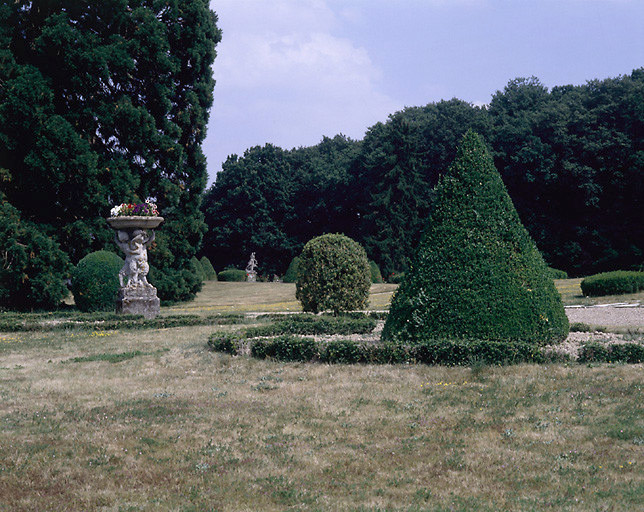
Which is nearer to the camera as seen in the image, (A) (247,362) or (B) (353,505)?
(B) (353,505)

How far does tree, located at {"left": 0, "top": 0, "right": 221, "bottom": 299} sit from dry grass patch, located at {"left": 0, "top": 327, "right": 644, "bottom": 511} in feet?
61.0

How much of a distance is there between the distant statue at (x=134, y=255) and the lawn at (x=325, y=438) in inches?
402

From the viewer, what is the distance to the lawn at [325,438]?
179 inches

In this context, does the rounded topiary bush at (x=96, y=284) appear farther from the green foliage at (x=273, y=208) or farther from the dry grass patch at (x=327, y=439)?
the green foliage at (x=273, y=208)

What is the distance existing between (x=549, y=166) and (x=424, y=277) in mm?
36912

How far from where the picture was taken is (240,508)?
4379 millimetres

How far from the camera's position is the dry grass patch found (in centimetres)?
456

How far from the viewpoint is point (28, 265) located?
2430 centimetres

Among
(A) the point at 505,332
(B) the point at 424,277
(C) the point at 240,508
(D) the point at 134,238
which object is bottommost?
(C) the point at 240,508

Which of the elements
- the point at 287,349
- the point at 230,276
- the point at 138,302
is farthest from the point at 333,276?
the point at 230,276

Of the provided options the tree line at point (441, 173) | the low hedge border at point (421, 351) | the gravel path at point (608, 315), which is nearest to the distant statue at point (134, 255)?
the low hedge border at point (421, 351)

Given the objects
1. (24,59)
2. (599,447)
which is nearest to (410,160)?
(24,59)

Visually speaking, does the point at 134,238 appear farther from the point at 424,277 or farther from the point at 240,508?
the point at 240,508

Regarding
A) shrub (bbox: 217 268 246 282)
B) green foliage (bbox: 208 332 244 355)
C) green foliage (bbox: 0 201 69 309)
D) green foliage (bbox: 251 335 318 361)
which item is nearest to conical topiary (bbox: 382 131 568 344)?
green foliage (bbox: 251 335 318 361)
